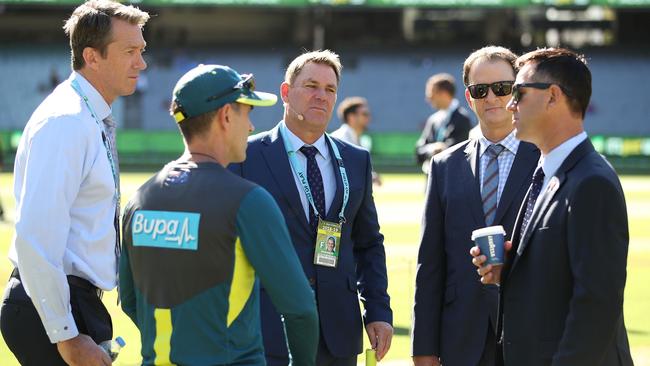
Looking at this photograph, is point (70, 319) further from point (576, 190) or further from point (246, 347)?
point (576, 190)

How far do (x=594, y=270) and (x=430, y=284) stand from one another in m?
1.49

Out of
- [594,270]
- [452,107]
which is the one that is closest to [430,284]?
[594,270]

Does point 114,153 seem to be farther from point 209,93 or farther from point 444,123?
point 444,123

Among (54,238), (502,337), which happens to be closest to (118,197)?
(54,238)

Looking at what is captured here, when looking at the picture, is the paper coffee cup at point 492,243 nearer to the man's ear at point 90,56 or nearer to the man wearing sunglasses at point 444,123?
the man's ear at point 90,56

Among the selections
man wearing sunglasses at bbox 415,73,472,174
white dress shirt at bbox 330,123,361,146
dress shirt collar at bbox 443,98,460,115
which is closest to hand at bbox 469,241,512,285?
man wearing sunglasses at bbox 415,73,472,174

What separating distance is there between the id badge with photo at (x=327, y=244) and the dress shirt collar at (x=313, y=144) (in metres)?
0.39

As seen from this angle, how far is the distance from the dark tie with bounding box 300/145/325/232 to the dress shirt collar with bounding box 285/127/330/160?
21mm

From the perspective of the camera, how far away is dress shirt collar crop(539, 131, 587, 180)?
3867 mm

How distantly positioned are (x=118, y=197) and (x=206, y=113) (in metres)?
1.02

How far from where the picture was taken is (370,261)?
5277 millimetres

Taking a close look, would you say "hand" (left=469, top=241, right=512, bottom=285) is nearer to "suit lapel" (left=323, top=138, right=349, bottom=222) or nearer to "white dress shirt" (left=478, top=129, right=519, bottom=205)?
"white dress shirt" (left=478, top=129, right=519, bottom=205)

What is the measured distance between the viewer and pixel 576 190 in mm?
3688

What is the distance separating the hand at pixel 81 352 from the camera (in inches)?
157
